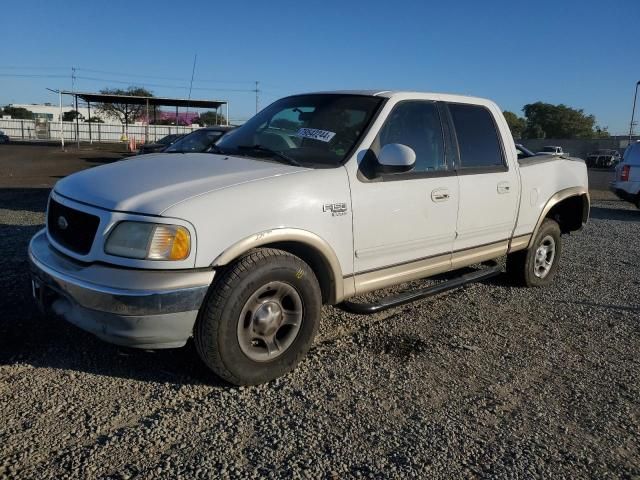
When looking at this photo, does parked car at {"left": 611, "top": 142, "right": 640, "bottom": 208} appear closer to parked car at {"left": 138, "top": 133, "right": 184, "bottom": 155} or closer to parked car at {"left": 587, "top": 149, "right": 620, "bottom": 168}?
parked car at {"left": 138, "top": 133, "right": 184, "bottom": 155}

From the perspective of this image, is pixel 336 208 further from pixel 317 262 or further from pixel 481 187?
pixel 481 187

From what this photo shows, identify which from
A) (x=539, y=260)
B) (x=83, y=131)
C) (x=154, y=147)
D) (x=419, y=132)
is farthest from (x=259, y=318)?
(x=83, y=131)

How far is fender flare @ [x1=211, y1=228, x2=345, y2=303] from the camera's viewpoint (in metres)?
3.06

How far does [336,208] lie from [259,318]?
2.80 ft

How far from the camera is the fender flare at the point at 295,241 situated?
3.06 metres

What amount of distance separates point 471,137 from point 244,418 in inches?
121

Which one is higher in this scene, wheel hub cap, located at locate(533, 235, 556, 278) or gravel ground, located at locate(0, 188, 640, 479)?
wheel hub cap, located at locate(533, 235, 556, 278)

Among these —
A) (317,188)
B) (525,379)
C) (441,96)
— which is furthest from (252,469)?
(441,96)

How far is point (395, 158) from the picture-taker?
3.65 m

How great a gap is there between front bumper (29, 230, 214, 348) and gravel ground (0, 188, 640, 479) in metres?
0.45

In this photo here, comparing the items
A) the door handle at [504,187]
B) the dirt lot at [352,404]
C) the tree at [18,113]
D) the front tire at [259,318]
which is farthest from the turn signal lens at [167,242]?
the tree at [18,113]

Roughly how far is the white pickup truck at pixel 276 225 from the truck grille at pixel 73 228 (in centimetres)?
1

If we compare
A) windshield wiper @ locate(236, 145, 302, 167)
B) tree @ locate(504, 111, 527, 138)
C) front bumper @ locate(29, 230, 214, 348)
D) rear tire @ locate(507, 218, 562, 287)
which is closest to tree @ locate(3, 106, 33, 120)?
tree @ locate(504, 111, 527, 138)

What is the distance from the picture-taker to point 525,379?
12.0 feet
